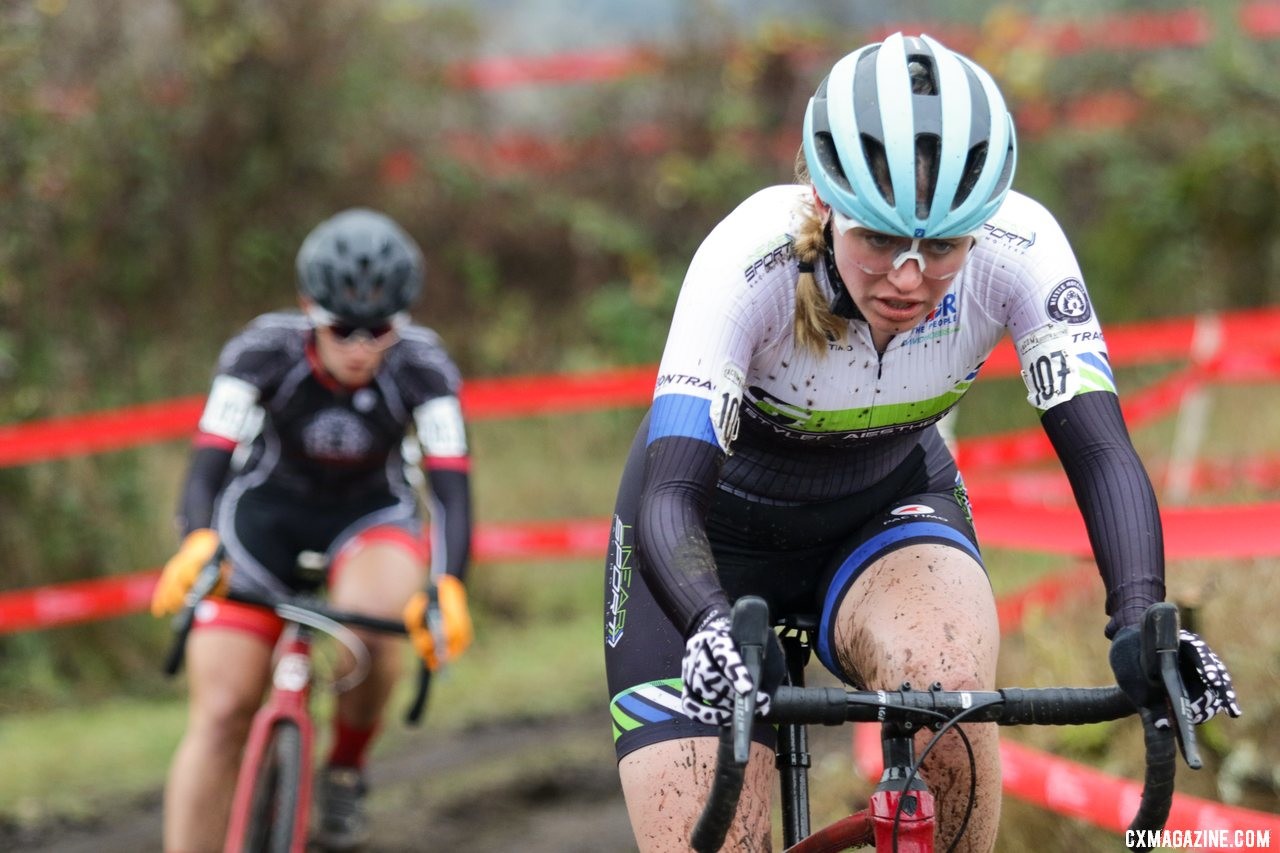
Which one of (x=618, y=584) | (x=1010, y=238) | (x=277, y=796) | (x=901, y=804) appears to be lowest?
(x=277, y=796)

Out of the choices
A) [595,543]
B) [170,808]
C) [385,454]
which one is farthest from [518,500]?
[170,808]

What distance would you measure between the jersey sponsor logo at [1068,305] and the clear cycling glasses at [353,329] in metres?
3.07

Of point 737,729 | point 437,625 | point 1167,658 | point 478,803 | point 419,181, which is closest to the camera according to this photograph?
point 737,729

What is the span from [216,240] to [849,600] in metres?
10.0

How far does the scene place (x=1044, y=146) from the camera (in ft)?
47.4

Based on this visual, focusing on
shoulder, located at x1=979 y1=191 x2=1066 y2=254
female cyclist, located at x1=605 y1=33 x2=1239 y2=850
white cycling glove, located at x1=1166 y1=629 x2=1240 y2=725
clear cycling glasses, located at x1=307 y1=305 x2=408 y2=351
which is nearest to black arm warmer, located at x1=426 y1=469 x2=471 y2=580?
clear cycling glasses, located at x1=307 y1=305 x2=408 y2=351

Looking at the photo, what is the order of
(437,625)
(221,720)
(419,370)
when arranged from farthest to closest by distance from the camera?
1. (419,370)
2. (221,720)
3. (437,625)

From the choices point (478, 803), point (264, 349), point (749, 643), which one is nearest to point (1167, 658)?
point (749, 643)

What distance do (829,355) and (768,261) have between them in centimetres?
25

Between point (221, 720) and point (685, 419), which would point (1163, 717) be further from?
point (221, 720)

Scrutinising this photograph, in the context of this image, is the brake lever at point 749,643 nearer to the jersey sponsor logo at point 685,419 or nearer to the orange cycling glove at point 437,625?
the jersey sponsor logo at point 685,419

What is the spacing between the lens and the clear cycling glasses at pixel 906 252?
9.37ft

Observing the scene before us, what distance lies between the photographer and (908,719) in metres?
2.72

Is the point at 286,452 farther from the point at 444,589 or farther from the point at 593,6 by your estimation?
the point at 593,6
